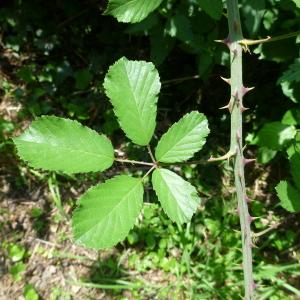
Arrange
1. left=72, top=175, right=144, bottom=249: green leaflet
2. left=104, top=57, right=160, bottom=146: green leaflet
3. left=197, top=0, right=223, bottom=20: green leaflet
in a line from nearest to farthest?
left=72, top=175, right=144, bottom=249: green leaflet
left=104, top=57, right=160, bottom=146: green leaflet
left=197, top=0, right=223, bottom=20: green leaflet

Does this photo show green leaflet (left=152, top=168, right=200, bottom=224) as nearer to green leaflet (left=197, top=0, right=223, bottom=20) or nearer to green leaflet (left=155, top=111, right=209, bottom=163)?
green leaflet (left=155, top=111, right=209, bottom=163)

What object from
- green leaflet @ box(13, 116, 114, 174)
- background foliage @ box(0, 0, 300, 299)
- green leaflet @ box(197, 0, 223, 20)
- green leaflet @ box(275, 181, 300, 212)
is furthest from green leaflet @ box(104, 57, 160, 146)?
background foliage @ box(0, 0, 300, 299)

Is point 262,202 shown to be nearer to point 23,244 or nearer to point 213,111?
point 213,111

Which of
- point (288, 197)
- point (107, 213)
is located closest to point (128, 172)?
point (288, 197)

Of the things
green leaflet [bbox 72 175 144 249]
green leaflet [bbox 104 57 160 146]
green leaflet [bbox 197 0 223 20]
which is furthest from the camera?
green leaflet [bbox 197 0 223 20]

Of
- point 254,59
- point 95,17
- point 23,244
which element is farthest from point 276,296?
point 95,17

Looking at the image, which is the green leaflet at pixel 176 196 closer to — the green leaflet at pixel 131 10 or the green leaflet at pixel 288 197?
the green leaflet at pixel 288 197

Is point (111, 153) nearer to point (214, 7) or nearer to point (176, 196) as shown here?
point (176, 196)
